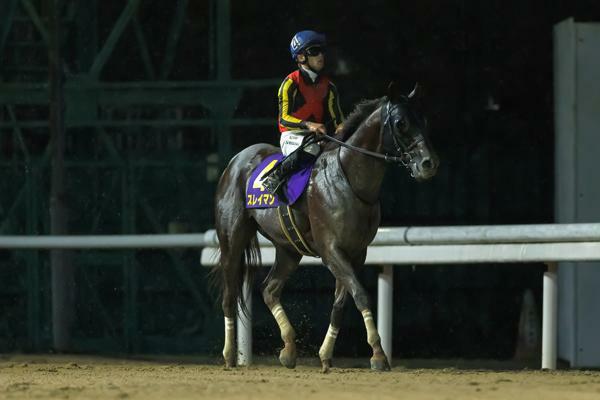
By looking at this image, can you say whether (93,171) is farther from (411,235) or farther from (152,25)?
(411,235)

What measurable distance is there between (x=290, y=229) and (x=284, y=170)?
0.44 meters

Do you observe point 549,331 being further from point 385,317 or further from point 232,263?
point 232,263

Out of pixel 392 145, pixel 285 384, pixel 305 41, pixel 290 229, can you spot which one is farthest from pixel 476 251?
pixel 285 384

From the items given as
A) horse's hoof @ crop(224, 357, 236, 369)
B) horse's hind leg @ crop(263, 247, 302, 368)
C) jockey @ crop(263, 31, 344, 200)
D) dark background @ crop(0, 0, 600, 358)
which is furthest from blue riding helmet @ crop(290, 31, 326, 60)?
dark background @ crop(0, 0, 600, 358)

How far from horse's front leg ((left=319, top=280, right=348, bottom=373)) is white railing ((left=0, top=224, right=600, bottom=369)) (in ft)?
3.15

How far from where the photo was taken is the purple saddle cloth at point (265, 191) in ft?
38.3

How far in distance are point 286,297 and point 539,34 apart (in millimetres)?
3069

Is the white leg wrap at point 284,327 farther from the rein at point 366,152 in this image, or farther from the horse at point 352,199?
the rein at point 366,152

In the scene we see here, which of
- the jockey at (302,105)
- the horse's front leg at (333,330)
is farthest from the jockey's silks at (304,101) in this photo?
the horse's front leg at (333,330)

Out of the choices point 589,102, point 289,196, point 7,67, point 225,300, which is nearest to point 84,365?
point 225,300

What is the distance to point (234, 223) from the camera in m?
12.4

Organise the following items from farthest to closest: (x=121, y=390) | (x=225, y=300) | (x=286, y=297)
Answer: (x=286, y=297) < (x=225, y=300) < (x=121, y=390)

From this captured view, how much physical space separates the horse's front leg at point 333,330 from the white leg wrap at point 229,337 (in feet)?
3.67

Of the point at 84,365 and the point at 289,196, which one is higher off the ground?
the point at 289,196
